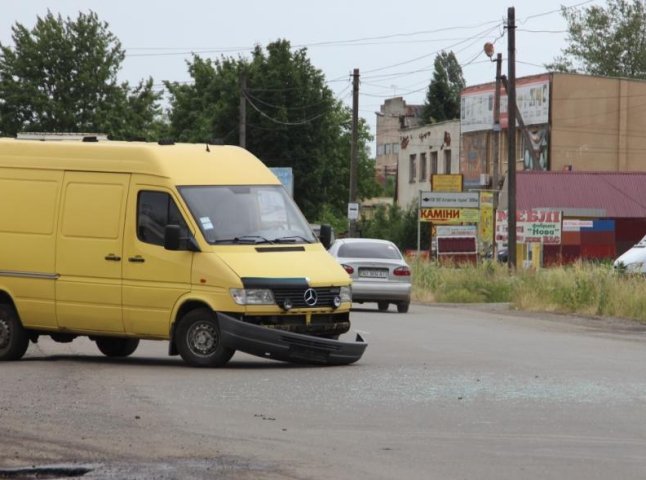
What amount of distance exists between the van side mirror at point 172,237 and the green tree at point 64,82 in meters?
63.8

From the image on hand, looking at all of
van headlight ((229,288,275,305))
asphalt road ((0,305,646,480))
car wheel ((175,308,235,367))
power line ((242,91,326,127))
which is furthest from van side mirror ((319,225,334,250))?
power line ((242,91,326,127))

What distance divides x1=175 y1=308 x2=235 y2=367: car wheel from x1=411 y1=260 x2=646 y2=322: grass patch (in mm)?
14422

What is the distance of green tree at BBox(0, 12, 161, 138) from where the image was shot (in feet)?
263

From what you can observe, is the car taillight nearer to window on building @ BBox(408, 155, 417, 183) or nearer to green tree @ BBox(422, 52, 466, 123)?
Result: window on building @ BBox(408, 155, 417, 183)

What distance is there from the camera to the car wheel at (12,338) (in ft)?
59.4

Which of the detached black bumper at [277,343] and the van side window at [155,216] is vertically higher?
the van side window at [155,216]

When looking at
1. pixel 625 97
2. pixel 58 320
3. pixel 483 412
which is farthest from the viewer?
pixel 625 97

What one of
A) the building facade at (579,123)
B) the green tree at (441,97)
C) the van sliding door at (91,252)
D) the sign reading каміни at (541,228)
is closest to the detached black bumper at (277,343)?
the van sliding door at (91,252)

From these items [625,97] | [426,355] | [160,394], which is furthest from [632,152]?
[160,394]

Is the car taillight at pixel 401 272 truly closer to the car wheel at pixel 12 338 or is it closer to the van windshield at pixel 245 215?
the van windshield at pixel 245 215

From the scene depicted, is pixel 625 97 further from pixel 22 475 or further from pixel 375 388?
pixel 22 475

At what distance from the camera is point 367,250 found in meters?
33.2

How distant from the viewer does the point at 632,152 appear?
78.3 metres

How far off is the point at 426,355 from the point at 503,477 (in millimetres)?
9939
